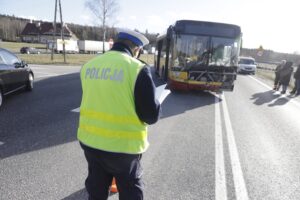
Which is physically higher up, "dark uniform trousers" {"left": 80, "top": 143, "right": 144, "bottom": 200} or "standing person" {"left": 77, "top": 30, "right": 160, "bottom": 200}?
"standing person" {"left": 77, "top": 30, "right": 160, "bottom": 200}

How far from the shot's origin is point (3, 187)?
11.6ft

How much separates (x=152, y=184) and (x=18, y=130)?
347 centimetres

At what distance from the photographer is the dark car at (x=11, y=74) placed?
26.4 ft

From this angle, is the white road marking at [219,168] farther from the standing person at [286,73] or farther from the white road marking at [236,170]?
the standing person at [286,73]

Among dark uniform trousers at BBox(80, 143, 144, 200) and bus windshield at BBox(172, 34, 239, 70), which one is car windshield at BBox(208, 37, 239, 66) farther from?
dark uniform trousers at BBox(80, 143, 144, 200)

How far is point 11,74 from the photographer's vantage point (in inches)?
338

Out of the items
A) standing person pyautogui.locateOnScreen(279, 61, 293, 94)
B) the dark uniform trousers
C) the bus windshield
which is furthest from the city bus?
the dark uniform trousers

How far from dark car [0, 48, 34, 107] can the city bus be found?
5530 mm

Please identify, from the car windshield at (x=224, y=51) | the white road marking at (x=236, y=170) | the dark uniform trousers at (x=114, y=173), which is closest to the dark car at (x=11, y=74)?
the white road marking at (x=236, y=170)

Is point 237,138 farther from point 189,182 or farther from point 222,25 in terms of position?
point 222,25

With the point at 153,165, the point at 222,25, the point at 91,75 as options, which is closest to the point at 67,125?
the point at 153,165

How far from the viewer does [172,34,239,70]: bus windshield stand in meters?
10.9

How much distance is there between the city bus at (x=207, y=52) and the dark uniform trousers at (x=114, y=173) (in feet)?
29.2

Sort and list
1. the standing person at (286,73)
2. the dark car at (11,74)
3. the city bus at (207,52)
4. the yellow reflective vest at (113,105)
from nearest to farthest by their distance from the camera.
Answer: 1. the yellow reflective vest at (113,105)
2. the dark car at (11,74)
3. the city bus at (207,52)
4. the standing person at (286,73)
